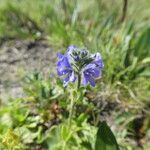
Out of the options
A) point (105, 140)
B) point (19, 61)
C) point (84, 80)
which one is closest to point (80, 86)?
point (84, 80)

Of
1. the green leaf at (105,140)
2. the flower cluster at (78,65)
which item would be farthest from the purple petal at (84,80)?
the green leaf at (105,140)

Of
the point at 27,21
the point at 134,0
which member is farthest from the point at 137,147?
the point at 134,0

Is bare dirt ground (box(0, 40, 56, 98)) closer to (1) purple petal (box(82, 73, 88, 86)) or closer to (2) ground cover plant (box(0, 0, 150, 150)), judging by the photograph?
(2) ground cover plant (box(0, 0, 150, 150))

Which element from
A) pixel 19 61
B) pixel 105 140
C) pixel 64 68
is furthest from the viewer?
pixel 19 61

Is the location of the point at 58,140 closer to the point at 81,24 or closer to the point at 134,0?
the point at 81,24

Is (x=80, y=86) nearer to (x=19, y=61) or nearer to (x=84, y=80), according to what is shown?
(x=84, y=80)

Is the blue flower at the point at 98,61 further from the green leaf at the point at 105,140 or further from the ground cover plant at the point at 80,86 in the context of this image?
the green leaf at the point at 105,140
